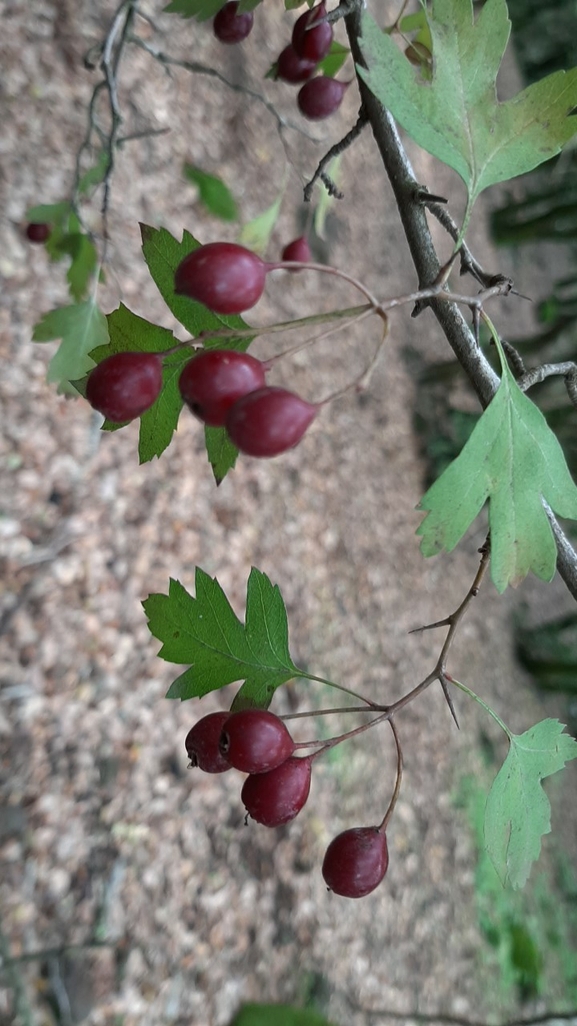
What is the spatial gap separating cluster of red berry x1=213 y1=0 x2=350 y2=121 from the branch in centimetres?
16

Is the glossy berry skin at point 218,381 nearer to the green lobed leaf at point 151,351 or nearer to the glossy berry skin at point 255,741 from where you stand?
the green lobed leaf at point 151,351

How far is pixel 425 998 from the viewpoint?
236cm

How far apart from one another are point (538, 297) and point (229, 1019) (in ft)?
14.2

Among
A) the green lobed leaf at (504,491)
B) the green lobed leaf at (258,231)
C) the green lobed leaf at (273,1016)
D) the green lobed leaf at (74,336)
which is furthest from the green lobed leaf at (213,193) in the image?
the green lobed leaf at (273,1016)

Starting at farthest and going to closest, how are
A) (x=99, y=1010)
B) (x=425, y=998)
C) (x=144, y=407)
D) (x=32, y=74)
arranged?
(x=425, y=998)
(x=32, y=74)
(x=99, y=1010)
(x=144, y=407)

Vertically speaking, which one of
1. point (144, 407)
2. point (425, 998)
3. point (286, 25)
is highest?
point (286, 25)

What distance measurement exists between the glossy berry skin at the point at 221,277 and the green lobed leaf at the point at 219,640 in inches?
11.8

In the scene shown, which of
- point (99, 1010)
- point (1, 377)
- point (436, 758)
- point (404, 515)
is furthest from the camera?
point (404, 515)

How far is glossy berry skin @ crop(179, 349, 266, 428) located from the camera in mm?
479

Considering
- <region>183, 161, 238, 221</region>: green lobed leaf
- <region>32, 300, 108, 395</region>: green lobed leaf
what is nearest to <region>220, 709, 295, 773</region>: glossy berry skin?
<region>32, 300, 108, 395</region>: green lobed leaf

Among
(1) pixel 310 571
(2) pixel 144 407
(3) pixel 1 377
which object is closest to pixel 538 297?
(1) pixel 310 571

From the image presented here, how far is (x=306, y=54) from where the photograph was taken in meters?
0.91

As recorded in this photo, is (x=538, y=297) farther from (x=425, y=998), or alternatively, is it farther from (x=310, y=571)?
(x=425, y=998)

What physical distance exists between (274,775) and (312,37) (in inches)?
32.4
